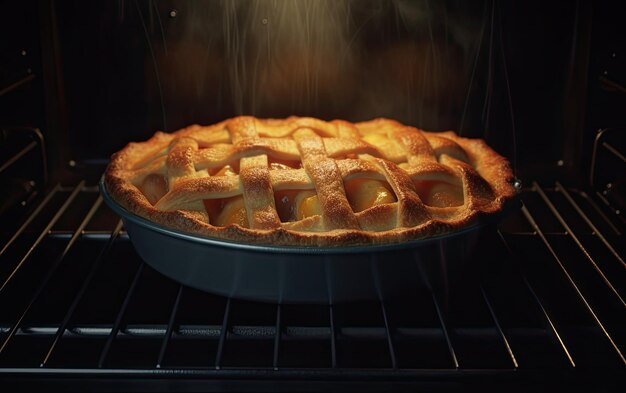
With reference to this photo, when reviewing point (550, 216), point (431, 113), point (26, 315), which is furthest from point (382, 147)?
A: point (26, 315)

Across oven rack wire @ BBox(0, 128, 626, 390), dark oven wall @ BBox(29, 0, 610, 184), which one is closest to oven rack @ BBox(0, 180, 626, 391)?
oven rack wire @ BBox(0, 128, 626, 390)

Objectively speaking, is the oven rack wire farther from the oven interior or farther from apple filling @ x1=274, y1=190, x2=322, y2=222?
apple filling @ x1=274, y1=190, x2=322, y2=222

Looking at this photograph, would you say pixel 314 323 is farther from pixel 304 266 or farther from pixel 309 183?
pixel 309 183

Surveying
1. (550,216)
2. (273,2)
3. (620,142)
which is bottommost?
(550,216)

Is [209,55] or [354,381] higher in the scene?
[209,55]

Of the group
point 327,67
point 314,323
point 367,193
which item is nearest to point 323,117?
point 327,67

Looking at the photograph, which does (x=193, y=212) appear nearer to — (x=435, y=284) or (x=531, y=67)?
(x=435, y=284)
